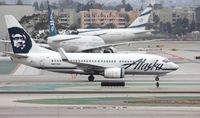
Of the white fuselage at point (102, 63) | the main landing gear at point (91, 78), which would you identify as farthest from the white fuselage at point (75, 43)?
the main landing gear at point (91, 78)

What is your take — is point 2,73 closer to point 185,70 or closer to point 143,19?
point 185,70

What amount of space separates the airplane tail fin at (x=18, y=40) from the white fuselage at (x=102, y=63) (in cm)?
98

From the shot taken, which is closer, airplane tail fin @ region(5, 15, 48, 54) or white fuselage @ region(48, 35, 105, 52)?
airplane tail fin @ region(5, 15, 48, 54)

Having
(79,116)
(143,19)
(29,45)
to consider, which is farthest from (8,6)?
(79,116)

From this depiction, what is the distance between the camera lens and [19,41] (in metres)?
65.8

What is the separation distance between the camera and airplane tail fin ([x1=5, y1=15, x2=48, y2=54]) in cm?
6566

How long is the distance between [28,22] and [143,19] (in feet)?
94.6

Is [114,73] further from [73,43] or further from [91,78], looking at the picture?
[73,43]

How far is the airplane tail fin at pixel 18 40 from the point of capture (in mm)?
65662

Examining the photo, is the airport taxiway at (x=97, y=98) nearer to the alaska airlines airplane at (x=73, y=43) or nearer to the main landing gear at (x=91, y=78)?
the main landing gear at (x=91, y=78)

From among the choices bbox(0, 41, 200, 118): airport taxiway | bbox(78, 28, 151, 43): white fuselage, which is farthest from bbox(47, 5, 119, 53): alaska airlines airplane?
bbox(0, 41, 200, 118): airport taxiway

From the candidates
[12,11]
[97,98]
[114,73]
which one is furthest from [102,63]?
[12,11]

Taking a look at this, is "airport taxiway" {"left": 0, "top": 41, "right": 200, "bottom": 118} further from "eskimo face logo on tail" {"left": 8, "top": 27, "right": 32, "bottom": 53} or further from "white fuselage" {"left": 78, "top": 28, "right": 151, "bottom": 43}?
"white fuselage" {"left": 78, "top": 28, "right": 151, "bottom": 43}

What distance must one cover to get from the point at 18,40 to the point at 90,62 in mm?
7721
